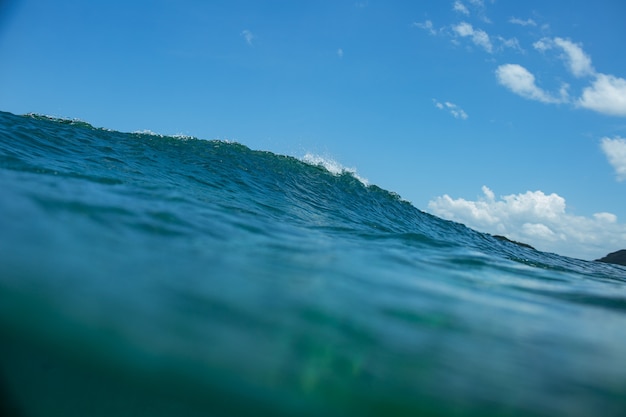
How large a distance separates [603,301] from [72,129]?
16.6 meters

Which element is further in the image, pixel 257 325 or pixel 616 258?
pixel 616 258

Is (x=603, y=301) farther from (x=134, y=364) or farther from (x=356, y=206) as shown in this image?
(x=356, y=206)

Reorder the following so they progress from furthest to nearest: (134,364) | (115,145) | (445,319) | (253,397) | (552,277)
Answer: (115,145) → (552,277) → (445,319) → (134,364) → (253,397)

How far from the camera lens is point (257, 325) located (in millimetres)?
3273

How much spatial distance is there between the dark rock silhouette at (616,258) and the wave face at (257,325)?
52.6 ft

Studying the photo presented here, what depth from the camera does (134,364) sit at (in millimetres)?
3043

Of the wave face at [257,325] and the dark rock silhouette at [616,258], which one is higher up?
the dark rock silhouette at [616,258]

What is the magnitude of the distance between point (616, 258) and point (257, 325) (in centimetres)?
2257

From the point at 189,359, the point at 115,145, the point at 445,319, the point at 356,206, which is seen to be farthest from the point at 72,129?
the point at 445,319

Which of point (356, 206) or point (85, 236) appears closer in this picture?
point (85, 236)

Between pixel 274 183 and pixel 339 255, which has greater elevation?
Result: pixel 274 183

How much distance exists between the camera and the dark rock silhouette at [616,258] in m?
18.3

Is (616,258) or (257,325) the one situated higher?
(616,258)

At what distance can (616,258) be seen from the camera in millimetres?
18922
